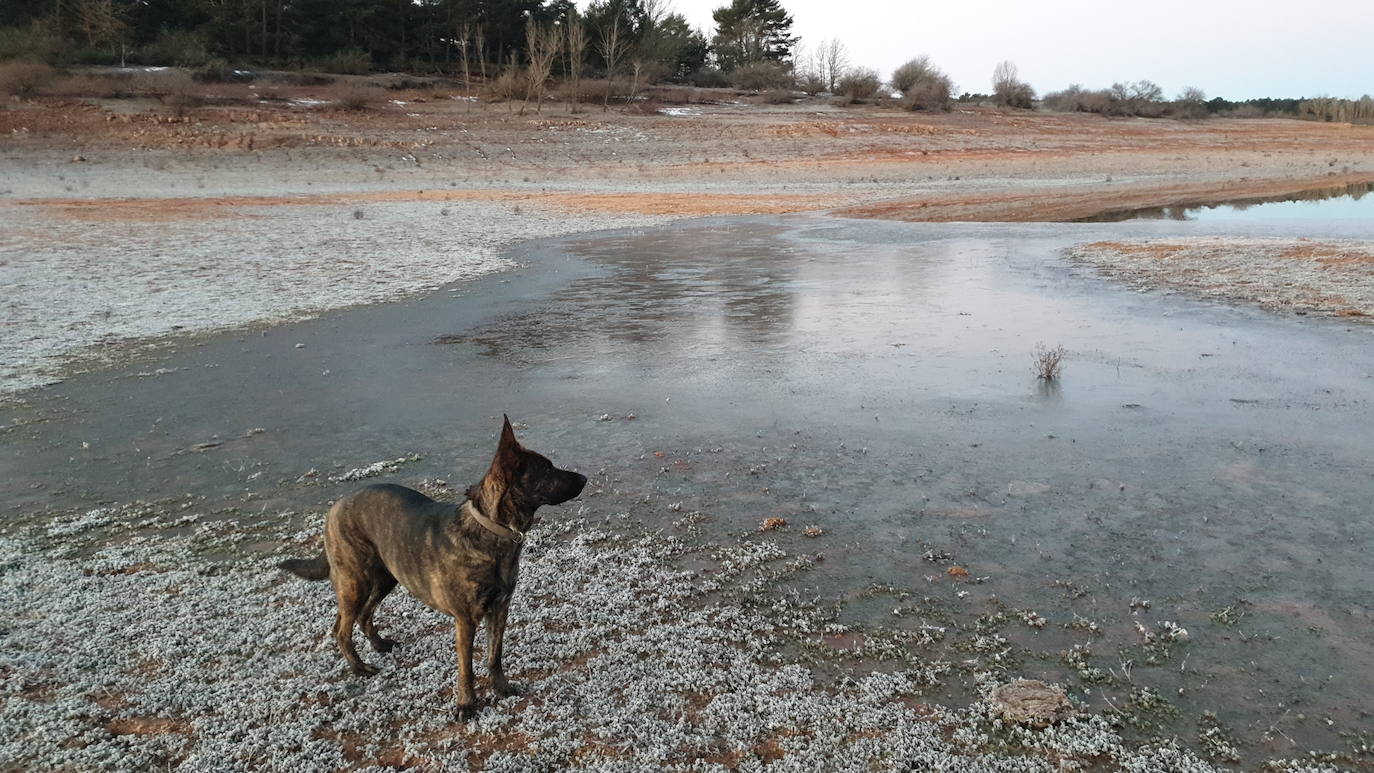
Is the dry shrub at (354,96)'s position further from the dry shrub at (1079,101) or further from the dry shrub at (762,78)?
the dry shrub at (1079,101)

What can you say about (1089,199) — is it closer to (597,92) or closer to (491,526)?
(491,526)

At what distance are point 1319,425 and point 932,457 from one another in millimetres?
2820

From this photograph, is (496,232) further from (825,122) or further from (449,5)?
(449,5)

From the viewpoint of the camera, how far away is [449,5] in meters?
60.9

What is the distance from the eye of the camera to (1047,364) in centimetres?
782

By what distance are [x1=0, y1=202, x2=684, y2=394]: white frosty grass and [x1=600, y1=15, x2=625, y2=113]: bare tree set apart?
33043 mm

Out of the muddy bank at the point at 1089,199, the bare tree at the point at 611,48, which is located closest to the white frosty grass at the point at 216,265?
the muddy bank at the point at 1089,199

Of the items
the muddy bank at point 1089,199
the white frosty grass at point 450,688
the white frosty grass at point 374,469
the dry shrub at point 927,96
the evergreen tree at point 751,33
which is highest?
the evergreen tree at point 751,33

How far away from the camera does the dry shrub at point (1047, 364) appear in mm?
7780

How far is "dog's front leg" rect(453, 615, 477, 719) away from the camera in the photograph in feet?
11.0

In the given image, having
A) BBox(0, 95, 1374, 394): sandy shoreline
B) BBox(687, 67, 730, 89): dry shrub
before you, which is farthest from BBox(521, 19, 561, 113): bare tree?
BBox(687, 67, 730, 89): dry shrub

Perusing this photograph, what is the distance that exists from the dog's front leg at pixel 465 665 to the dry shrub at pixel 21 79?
46.4 metres

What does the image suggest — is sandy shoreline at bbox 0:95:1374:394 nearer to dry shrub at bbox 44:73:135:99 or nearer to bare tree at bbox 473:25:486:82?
dry shrub at bbox 44:73:135:99

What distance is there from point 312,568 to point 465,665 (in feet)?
→ 2.81
